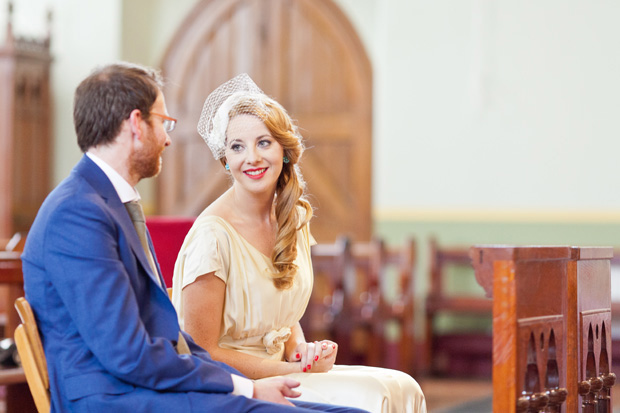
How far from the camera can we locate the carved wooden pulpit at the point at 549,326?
7.00 ft

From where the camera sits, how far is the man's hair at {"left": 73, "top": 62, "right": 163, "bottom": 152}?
2025 mm

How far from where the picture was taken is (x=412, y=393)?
250 cm

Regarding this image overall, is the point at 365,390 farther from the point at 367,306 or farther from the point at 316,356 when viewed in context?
the point at 367,306

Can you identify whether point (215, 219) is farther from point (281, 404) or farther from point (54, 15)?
point (54, 15)

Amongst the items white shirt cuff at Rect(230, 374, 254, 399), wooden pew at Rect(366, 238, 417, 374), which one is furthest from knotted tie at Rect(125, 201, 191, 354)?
wooden pew at Rect(366, 238, 417, 374)

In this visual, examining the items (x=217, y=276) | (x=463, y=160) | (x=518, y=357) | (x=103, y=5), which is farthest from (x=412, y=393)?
(x=103, y=5)

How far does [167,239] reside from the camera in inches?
139

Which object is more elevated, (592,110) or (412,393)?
(592,110)

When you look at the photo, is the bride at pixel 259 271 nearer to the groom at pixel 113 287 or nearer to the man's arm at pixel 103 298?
the groom at pixel 113 287

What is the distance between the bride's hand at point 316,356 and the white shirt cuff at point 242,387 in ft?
1.53

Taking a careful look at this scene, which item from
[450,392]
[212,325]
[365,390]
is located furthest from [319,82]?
[365,390]

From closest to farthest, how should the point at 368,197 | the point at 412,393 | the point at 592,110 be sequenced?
the point at 412,393, the point at 592,110, the point at 368,197

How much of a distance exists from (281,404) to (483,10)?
20.4 ft

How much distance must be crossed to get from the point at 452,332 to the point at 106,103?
6.03 m
